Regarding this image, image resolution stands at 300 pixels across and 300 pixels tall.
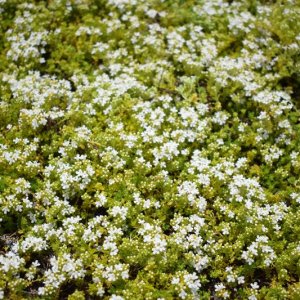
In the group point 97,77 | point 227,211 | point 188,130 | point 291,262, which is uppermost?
point 97,77

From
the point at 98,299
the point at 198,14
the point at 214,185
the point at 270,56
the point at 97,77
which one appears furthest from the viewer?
the point at 198,14

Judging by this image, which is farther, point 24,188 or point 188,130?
point 188,130

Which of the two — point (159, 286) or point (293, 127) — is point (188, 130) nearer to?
point (293, 127)

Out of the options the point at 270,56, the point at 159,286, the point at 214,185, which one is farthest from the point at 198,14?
the point at 159,286

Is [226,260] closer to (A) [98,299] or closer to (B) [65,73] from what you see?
(A) [98,299]

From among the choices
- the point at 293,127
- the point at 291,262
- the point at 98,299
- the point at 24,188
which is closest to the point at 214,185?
the point at 291,262

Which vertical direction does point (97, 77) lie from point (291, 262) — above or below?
above

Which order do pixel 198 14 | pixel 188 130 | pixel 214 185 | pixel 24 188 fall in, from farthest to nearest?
1. pixel 198 14
2. pixel 188 130
3. pixel 214 185
4. pixel 24 188
